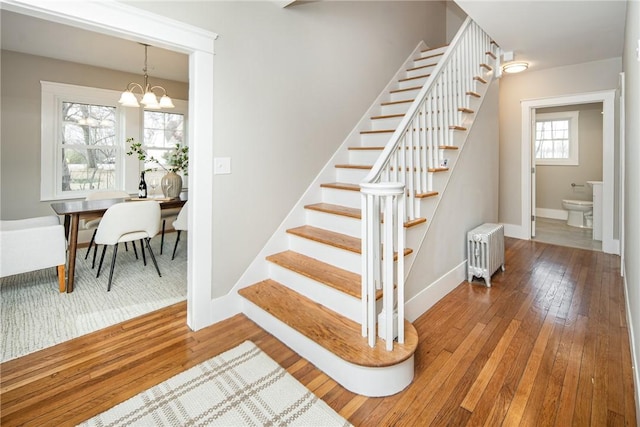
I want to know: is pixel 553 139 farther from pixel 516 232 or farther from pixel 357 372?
pixel 357 372

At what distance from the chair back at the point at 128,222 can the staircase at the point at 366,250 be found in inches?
54.3

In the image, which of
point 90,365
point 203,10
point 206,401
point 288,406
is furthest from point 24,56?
point 288,406

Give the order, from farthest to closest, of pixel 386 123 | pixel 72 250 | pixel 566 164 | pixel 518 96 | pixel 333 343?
pixel 566 164
pixel 518 96
pixel 386 123
pixel 72 250
pixel 333 343

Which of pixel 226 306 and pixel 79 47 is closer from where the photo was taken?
pixel 226 306

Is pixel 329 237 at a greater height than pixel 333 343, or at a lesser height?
greater

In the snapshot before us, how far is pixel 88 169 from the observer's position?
14.9 feet

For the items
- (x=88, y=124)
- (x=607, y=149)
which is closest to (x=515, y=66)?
(x=607, y=149)

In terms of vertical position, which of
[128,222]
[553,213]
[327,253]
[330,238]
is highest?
[553,213]

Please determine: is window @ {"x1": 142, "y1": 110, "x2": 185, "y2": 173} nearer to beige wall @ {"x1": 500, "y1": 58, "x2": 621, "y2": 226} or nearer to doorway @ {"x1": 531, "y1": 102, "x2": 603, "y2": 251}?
beige wall @ {"x1": 500, "y1": 58, "x2": 621, "y2": 226}

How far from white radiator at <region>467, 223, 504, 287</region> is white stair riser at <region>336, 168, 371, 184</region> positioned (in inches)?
47.7

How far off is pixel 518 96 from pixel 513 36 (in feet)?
5.34

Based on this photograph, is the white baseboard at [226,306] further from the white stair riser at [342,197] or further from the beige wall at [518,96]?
the beige wall at [518,96]

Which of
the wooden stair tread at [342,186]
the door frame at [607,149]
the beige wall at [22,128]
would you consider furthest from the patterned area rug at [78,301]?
the door frame at [607,149]

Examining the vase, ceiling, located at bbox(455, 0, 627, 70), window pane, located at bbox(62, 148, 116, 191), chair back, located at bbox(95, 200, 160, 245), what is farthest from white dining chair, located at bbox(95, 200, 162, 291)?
ceiling, located at bbox(455, 0, 627, 70)
